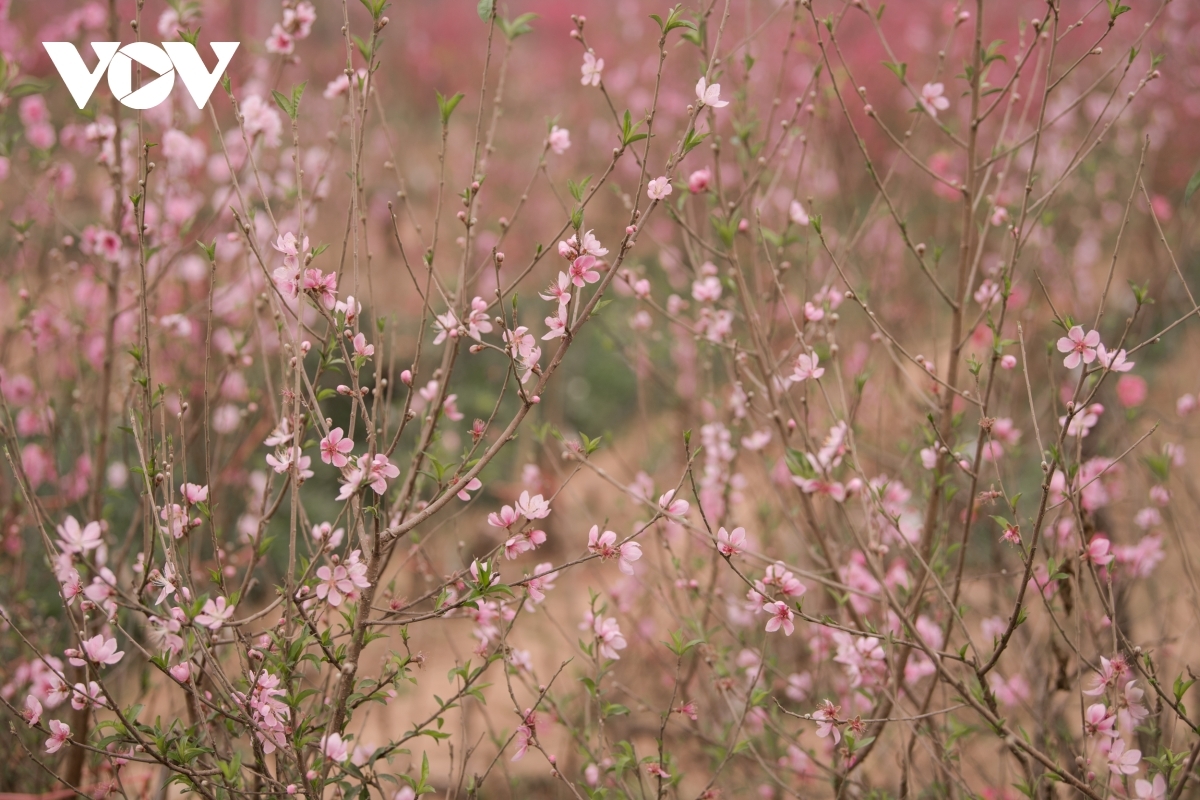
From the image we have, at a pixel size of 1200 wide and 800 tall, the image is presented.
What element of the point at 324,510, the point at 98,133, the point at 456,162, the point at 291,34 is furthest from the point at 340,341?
the point at 456,162

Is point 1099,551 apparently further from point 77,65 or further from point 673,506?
point 77,65

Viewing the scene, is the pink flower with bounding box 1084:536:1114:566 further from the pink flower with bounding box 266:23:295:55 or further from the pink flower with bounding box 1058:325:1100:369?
the pink flower with bounding box 266:23:295:55

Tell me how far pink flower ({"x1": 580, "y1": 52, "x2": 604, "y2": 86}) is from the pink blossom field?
0.32ft

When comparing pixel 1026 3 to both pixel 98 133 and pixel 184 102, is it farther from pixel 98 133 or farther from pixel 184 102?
pixel 98 133

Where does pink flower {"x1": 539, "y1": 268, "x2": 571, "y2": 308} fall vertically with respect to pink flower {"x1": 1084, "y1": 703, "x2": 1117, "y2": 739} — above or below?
above

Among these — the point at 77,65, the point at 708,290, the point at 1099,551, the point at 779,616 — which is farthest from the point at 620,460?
the point at 77,65

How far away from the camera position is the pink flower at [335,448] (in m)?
1.49

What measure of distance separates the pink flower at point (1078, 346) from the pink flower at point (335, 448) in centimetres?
129

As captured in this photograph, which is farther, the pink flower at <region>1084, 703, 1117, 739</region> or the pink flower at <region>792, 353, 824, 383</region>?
the pink flower at <region>792, 353, 824, 383</region>

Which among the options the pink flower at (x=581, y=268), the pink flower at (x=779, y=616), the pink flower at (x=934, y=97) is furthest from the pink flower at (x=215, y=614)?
the pink flower at (x=934, y=97)

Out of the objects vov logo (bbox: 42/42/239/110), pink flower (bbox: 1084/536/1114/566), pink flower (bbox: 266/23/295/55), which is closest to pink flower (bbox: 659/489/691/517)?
pink flower (bbox: 1084/536/1114/566)

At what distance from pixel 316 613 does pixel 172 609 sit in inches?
9.7

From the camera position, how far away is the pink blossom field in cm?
154

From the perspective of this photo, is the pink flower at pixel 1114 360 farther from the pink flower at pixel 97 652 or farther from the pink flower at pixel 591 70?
the pink flower at pixel 97 652
